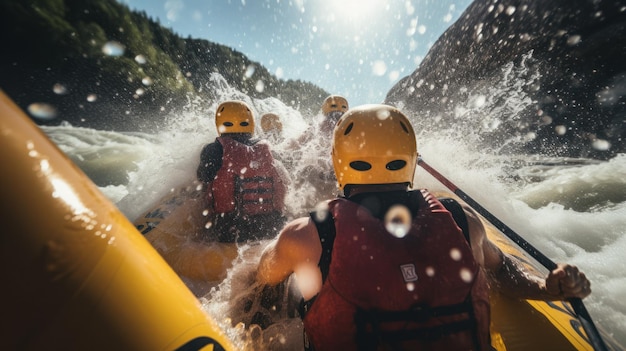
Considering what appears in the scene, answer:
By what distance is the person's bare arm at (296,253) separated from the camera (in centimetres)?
166

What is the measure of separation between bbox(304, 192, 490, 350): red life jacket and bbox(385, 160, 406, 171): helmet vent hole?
0.49m

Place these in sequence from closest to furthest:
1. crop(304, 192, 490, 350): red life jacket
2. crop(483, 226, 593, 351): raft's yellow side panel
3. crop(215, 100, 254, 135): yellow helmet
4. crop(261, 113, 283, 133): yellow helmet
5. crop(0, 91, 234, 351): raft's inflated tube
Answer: crop(0, 91, 234, 351): raft's inflated tube → crop(304, 192, 490, 350): red life jacket → crop(483, 226, 593, 351): raft's yellow side panel → crop(215, 100, 254, 135): yellow helmet → crop(261, 113, 283, 133): yellow helmet

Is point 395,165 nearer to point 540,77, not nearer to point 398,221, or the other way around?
point 398,221

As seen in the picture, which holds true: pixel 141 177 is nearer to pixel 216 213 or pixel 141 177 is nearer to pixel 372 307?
pixel 216 213

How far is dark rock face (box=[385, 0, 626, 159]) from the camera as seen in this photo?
415 inches

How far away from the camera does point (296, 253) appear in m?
1.74

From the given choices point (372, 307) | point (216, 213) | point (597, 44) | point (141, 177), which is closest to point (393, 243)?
point (372, 307)

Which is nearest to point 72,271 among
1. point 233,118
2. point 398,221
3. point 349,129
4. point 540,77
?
point 398,221

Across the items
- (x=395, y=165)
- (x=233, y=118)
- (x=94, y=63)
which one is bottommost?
(x=395, y=165)

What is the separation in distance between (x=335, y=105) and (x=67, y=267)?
29.4 feet

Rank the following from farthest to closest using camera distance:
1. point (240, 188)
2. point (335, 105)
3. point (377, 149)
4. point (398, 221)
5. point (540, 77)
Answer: point (540, 77) → point (335, 105) → point (240, 188) → point (377, 149) → point (398, 221)

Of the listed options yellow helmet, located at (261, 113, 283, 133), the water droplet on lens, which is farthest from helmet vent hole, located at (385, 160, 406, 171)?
yellow helmet, located at (261, 113, 283, 133)

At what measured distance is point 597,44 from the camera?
10758mm

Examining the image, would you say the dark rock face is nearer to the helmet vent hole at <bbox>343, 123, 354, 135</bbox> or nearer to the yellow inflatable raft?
the helmet vent hole at <bbox>343, 123, 354, 135</bbox>
